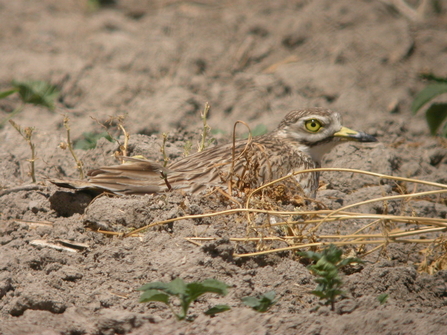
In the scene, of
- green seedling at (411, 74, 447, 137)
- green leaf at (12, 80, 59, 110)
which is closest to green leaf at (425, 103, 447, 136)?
green seedling at (411, 74, 447, 137)

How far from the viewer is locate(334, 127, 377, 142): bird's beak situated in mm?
5070

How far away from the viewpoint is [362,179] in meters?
5.48

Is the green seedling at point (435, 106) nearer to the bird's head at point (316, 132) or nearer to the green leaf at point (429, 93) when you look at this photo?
the green leaf at point (429, 93)

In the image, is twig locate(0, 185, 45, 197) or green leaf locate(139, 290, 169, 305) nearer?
green leaf locate(139, 290, 169, 305)

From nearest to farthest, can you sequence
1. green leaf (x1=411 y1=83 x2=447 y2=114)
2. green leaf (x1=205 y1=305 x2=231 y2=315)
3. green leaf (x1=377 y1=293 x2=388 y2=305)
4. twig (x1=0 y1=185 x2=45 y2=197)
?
green leaf (x1=205 y1=305 x2=231 y2=315) < green leaf (x1=377 y1=293 x2=388 y2=305) < green leaf (x1=411 y1=83 x2=447 y2=114) < twig (x1=0 y1=185 x2=45 y2=197)

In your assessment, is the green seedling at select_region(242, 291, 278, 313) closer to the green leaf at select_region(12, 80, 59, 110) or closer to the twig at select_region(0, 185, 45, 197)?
the twig at select_region(0, 185, 45, 197)

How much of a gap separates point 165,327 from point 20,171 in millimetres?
2624

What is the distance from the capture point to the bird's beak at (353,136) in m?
5.07

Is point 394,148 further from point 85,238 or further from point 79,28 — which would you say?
point 79,28

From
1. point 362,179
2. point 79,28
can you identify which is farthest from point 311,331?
point 79,28

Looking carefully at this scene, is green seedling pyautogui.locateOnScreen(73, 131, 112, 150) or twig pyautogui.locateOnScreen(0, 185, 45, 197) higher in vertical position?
green seedling pyautogui.locateOnScreen(73, 131, 112, 150)

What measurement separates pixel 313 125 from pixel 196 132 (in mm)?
1281

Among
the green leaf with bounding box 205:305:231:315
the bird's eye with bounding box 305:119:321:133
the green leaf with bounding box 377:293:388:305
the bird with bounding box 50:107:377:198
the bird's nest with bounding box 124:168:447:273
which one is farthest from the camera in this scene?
the bird's eye with bounding box 305:119:321:133

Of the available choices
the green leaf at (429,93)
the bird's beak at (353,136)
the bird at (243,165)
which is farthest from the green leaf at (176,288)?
the bird's beak at (353,136)
